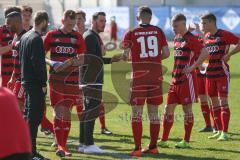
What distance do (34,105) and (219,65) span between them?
3.70 metres

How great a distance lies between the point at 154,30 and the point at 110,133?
8.88 ft

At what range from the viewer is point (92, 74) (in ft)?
29.4

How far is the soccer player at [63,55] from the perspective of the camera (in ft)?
27.3

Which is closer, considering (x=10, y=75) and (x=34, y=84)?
(x=34, y=84)

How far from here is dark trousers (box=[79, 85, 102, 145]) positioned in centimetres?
888

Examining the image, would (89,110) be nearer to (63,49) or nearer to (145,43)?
(63,49)

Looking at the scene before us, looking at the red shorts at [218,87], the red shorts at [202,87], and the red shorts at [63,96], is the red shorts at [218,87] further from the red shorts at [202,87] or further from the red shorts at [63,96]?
the red shorts at [63,96]

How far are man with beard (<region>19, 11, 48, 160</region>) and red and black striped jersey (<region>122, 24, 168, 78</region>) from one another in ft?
4.44

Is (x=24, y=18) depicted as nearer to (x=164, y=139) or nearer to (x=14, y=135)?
(x=164, y=139)

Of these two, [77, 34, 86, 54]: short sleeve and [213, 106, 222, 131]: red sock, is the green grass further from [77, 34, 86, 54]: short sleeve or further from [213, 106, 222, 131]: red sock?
[77, 34, 86, 54]: short sleeve

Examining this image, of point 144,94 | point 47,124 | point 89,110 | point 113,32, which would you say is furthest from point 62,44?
point 113,32

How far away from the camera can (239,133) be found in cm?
1064

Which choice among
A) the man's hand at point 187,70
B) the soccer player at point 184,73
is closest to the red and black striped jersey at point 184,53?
the soccer player at point 184,73

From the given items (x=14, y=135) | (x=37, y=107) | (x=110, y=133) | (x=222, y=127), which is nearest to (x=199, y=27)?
(x=222, y=127)
